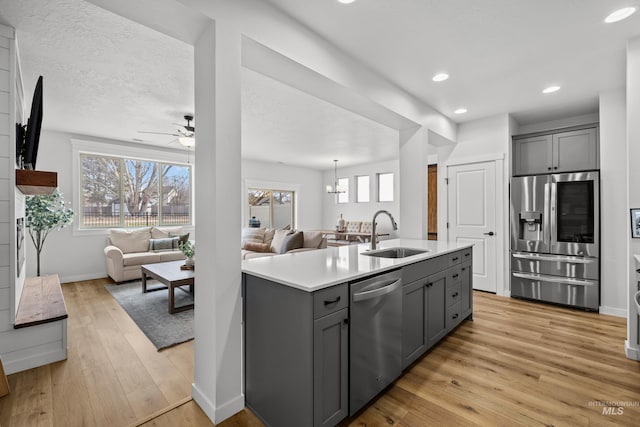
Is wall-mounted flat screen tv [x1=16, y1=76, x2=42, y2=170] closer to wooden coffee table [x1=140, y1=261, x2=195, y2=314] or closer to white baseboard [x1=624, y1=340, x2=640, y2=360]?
wooden coffee table [x1=140, y1=261, x2=195, y2=314]

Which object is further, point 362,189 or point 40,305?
point 362,189

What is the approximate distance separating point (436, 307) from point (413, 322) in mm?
428

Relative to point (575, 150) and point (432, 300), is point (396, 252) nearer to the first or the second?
point (432, 300)

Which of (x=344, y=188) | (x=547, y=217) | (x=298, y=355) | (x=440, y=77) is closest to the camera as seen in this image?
(x=298, y=355)

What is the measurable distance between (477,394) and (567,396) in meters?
0.58

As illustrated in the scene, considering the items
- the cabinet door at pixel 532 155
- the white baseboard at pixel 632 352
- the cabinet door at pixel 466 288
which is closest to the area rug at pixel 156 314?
the cabinet door at pixel 466 288

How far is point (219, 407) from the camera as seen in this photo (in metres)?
1.67

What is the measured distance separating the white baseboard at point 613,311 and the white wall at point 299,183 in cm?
705

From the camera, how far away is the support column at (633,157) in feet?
7.68

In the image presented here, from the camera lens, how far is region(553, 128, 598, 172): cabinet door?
379 centimetres

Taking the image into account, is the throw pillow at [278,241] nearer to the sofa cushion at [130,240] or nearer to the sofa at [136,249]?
the sofa at [136,249]

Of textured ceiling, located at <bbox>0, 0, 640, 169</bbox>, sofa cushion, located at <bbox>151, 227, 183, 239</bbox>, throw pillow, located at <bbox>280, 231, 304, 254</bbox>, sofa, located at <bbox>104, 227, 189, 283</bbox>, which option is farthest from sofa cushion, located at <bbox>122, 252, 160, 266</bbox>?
throw pillow, located at <bbox>280, 231, 304, 254</bbox>

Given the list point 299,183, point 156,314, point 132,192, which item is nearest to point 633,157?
point 156,314

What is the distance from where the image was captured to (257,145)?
20.3ft
